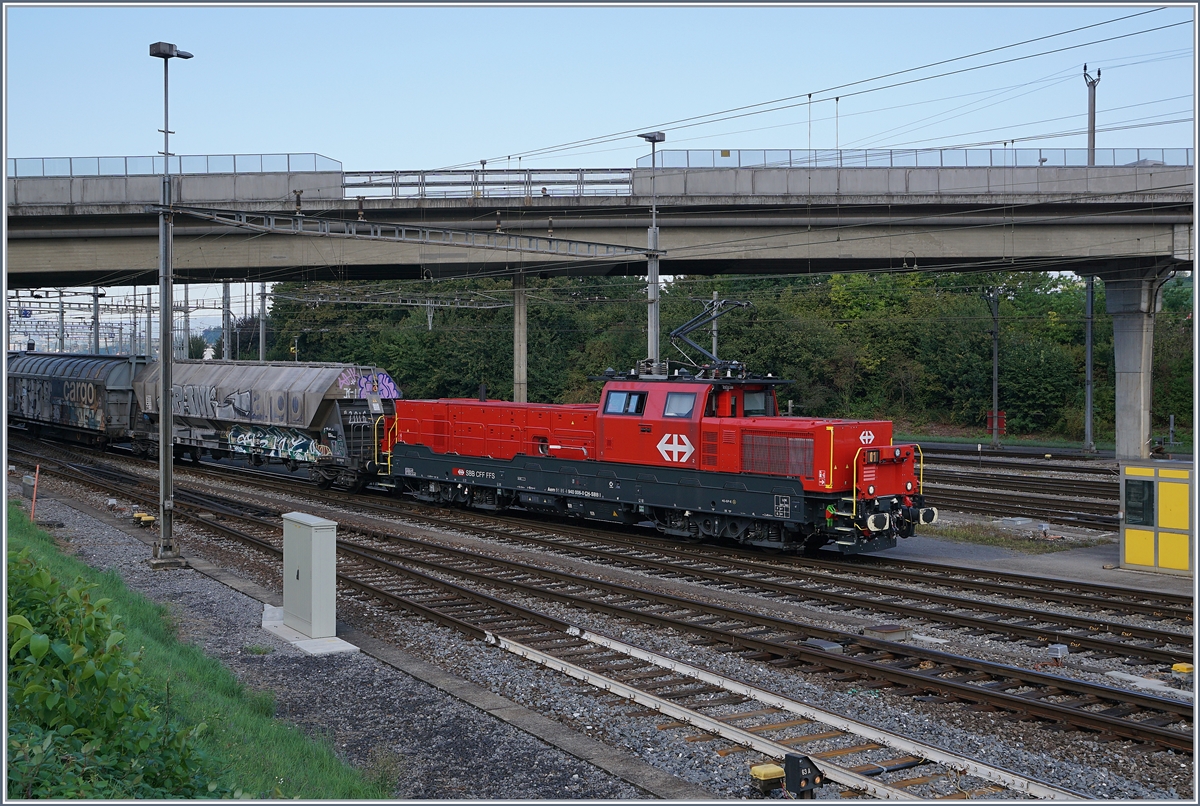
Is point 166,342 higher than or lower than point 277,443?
higher

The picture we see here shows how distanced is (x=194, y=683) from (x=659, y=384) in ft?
38.4

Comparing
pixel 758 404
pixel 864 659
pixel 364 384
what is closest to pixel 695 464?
pixel 758 404

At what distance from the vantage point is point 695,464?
18.5 metres

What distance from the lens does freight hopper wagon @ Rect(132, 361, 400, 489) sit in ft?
89.2

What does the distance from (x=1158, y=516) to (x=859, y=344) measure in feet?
139

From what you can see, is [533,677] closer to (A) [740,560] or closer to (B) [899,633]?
(B) [899,633]

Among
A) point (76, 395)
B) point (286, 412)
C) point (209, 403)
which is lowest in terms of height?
point (286, 412)

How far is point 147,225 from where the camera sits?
34750mm

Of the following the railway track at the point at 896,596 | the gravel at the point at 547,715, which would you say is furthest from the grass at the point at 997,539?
the gravel at the point at 547,715

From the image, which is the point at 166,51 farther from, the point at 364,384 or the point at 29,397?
the point at 29,397

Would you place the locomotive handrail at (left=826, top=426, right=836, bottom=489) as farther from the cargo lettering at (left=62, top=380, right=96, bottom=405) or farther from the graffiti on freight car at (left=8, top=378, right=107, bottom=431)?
the cargo lettering at (left=62, top=380, right=96, bottom=405)

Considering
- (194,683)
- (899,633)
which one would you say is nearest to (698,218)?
(899,633)

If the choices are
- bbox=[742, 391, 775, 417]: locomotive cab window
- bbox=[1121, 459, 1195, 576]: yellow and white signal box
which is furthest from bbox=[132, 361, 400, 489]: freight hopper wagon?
bbox=[1121, 459, 1195, 576]: yellow and white signal box

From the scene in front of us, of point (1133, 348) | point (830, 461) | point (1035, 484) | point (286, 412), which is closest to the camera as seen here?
point (830, 461)
